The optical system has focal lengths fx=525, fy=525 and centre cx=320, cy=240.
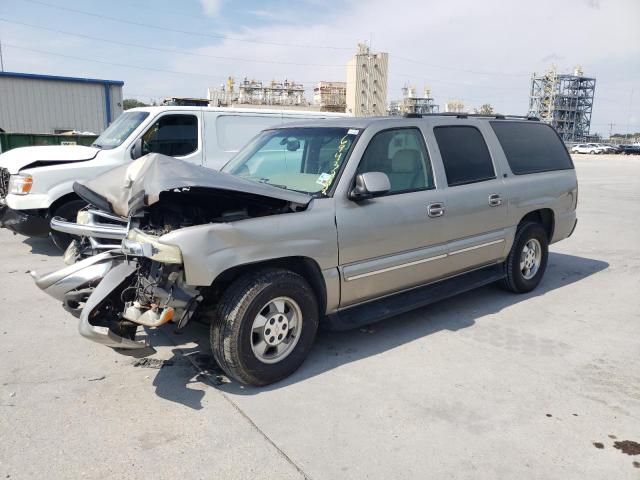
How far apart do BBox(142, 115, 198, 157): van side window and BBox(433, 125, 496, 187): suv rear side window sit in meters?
4.61

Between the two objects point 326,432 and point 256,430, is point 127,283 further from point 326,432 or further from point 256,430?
point 326,432

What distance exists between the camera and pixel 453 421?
3264 mm

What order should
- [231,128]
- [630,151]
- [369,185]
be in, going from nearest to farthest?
[369,185]
[231,128]
[630,151]

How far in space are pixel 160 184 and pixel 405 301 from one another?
2.31 m

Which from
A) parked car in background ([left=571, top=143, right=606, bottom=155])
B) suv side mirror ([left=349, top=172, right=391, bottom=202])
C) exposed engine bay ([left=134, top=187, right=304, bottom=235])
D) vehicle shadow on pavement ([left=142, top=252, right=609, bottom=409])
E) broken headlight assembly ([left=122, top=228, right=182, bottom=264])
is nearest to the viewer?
broken headlight assembly ([left=122, top=228, right=182, bottom=264])

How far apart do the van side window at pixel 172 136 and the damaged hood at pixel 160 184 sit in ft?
13.2

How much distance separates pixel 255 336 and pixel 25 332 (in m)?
2.29

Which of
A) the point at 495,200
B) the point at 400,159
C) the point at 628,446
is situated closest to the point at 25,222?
the point at 400,159

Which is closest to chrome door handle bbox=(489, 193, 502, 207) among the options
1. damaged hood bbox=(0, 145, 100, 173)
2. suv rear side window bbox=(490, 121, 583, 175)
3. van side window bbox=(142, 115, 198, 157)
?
suv rear side window bbox=(490, 121, 583, 175)

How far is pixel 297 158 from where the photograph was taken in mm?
4484

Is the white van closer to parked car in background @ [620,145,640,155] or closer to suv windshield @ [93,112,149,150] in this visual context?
suv windshield @ [93,112,149,150]

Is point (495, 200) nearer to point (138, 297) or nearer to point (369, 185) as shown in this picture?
point (369, 185)

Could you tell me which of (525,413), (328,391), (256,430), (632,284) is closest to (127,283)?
(256,430)

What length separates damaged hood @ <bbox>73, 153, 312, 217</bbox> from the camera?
3.25 meters
